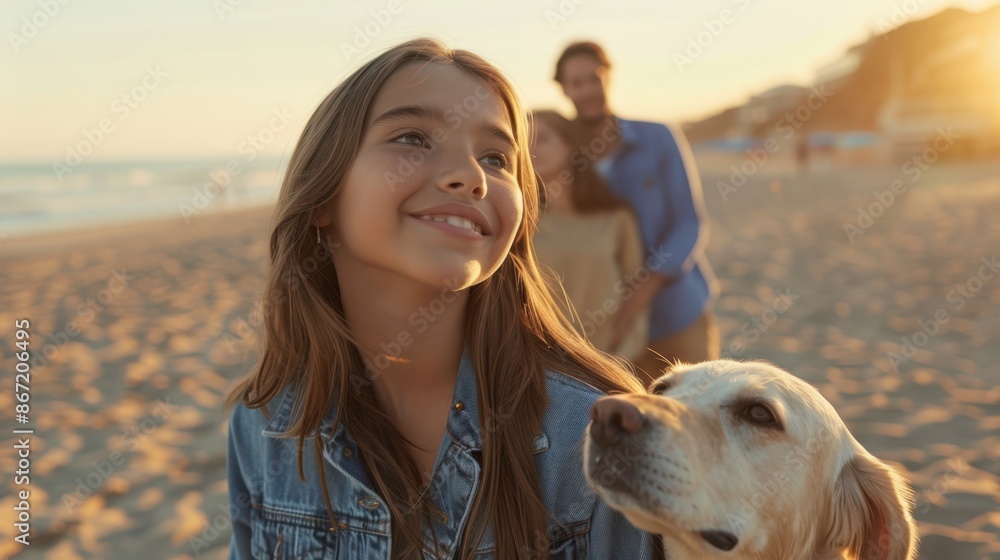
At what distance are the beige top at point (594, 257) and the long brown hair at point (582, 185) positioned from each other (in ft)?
0.15

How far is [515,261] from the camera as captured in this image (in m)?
2.51

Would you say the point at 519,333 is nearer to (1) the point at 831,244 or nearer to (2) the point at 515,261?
(2) the point at 515,261

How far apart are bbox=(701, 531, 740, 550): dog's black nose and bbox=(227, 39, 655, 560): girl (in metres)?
0.22

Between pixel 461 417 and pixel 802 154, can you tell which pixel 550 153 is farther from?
pixel 802 154

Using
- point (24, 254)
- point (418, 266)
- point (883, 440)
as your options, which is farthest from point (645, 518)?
point (24, 254)

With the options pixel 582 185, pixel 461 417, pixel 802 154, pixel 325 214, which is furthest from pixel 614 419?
pixel 802 154

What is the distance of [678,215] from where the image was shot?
→ 4258 millimetres

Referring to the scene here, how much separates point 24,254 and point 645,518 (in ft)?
44.7

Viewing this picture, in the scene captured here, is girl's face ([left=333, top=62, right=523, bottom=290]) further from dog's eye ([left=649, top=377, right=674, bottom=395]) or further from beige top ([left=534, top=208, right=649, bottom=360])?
beige top ([left=534, top=208, right=649, bottom=360])

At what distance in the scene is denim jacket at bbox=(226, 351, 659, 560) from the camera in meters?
2.16

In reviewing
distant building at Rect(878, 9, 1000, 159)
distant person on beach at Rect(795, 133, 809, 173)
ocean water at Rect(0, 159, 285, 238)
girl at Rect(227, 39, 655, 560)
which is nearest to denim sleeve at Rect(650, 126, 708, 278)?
girl at Rect(227, 39, 655, 560)

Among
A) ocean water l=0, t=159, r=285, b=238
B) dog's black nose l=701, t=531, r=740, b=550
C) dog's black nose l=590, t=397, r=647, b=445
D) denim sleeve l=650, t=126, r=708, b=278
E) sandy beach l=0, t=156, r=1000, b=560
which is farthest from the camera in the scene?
ocean water l=0, t=159, r=285, b=238

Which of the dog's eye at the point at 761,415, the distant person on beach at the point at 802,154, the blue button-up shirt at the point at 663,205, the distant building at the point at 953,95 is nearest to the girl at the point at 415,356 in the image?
the dog's eye at the point at 761,415

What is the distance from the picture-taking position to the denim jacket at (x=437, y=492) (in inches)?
85.1
